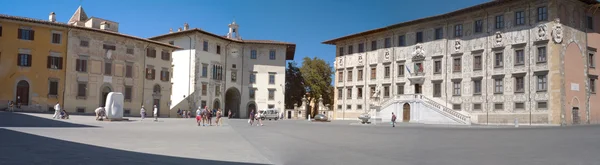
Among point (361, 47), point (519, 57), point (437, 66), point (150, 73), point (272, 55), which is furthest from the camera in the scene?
point (272, 55)

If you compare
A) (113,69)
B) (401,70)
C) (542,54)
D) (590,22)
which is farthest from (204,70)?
(590,22)

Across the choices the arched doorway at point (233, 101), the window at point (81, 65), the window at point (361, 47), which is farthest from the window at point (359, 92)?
the window at point (81, 65)

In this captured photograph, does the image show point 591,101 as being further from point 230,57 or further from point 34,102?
point 34,102

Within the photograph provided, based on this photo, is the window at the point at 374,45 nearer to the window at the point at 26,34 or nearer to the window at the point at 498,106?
the window at the point at 498,106

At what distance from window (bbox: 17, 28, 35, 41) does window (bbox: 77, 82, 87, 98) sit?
18.9ft

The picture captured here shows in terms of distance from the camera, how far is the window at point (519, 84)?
36375 mm

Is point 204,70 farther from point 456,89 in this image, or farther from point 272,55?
point 456,89

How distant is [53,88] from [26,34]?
5156mm

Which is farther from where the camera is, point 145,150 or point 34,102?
point 34,102

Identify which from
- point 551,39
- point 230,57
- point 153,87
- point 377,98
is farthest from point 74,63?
point 551,39

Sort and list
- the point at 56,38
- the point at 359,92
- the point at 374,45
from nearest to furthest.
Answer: the point at 56,38, the point at 374,45, the point at 359,92

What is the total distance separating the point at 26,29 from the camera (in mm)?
39406

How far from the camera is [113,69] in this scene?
45.0m

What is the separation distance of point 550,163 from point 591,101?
3330 centimetres
